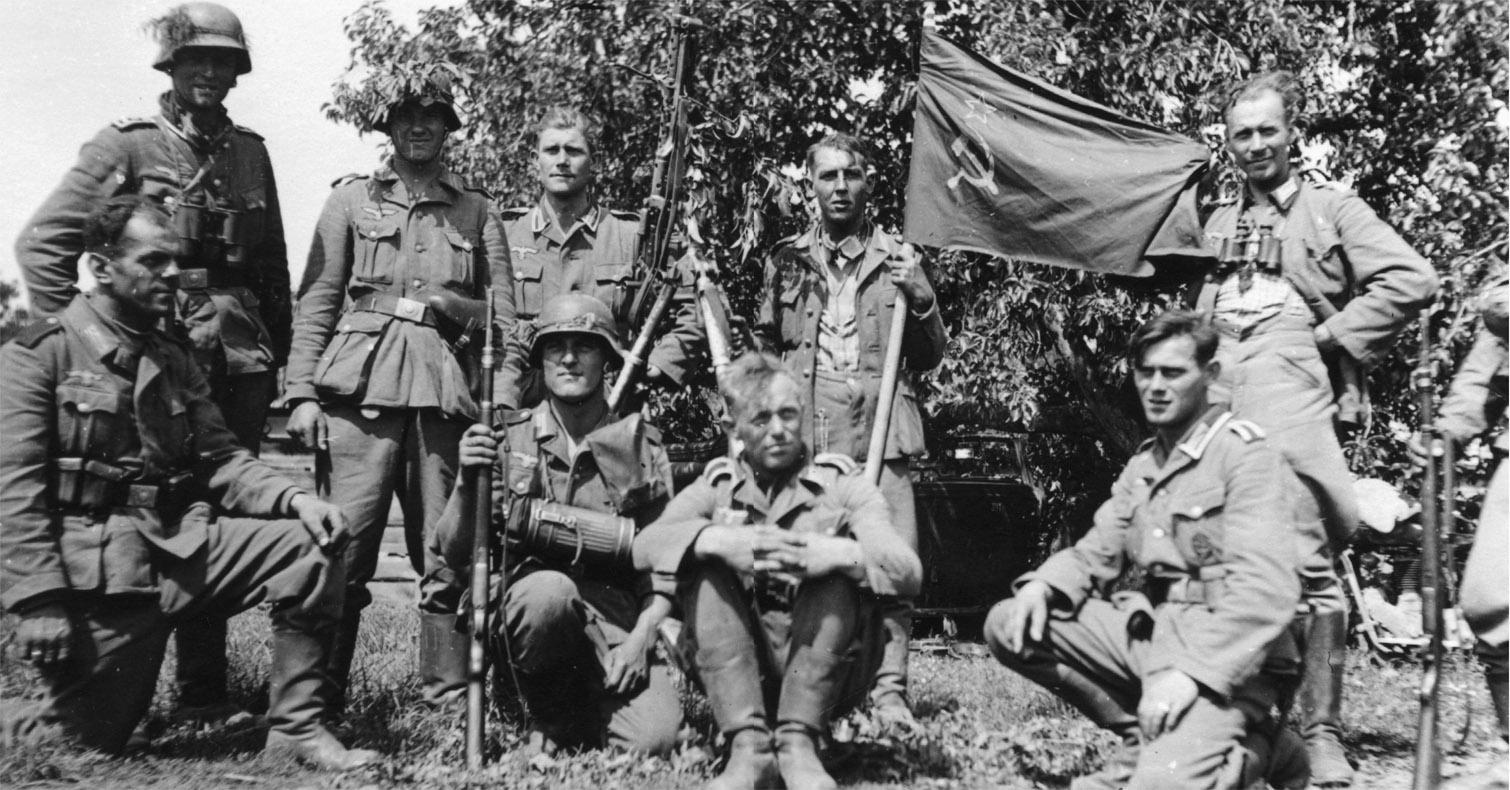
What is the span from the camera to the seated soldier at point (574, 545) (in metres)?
4.77

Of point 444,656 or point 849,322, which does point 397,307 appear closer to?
point 444,656

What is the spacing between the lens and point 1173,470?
4184mm

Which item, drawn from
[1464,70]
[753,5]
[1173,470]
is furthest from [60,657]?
[1464,70]

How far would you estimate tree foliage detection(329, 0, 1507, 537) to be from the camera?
7973 mm

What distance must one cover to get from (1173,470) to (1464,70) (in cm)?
574

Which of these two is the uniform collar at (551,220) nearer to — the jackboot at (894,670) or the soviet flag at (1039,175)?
the soviet flag at (1039,175)

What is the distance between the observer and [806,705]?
425 cm

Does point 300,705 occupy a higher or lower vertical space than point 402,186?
lower

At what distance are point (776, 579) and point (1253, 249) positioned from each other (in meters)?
2.38

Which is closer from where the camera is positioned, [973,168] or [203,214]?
[203,214]

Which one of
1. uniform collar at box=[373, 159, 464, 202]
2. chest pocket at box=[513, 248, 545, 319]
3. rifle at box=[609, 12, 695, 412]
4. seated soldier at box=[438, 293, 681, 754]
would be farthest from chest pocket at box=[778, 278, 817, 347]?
uniform collar at box=[373, 159, 464, 202]

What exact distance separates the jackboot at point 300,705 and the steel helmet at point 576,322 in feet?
4.66

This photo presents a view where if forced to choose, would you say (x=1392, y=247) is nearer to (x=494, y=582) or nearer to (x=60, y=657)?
(x=494, y=582)

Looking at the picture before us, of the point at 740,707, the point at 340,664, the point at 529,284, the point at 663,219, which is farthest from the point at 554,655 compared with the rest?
the point at 663,219
